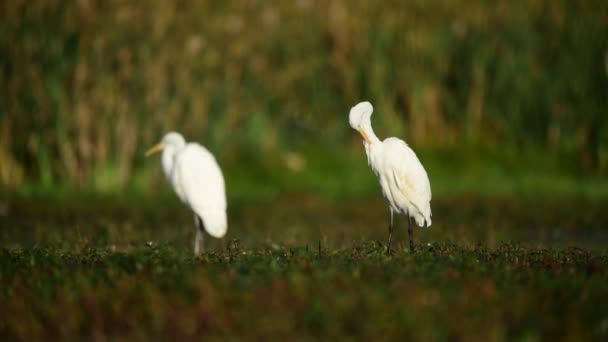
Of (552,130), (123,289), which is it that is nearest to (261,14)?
(552,130)

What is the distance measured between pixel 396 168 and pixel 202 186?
2.14 meters

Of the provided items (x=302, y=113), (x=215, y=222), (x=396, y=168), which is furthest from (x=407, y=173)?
(x=302, y=113)

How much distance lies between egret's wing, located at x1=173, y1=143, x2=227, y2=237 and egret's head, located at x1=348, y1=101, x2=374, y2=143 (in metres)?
1.69

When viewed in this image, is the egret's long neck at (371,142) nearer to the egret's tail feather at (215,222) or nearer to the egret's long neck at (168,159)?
the egret's tail feather at (215,222)

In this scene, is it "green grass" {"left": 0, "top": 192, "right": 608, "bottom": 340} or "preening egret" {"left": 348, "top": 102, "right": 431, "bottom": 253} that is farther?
"preening egret" {"left": 348, "top": 102, "right": 431, "bottom": 253}

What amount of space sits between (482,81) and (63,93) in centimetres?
564

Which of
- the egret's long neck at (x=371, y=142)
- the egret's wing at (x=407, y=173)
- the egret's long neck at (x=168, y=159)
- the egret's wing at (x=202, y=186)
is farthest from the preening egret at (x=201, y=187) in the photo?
the egret's wing at (x=407, y=173)

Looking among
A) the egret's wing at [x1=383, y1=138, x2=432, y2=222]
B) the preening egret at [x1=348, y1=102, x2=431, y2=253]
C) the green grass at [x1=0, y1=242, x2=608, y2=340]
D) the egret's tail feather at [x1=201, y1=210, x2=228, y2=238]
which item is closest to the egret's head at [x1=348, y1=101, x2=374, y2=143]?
the preening egret at [x1=348, y1=102, x2=431, y2=253]

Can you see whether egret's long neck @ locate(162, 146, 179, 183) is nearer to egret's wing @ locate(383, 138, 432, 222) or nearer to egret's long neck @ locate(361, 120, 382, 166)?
egret's long neck @ locate(361, 120, 382, 166)

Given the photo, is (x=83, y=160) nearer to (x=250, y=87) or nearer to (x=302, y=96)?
(x=250, y=87)

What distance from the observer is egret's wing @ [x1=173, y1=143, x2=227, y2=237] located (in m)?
9.10

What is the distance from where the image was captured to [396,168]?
8008mm

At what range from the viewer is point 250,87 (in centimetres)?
1430

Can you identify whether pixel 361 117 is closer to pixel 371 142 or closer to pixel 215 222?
pixel 371 142
